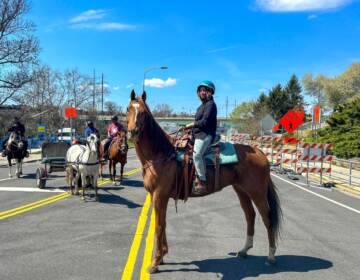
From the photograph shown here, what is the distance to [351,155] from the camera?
70.3 feet

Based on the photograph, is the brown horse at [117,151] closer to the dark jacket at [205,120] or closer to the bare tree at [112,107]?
the dark jacket at [205,120]

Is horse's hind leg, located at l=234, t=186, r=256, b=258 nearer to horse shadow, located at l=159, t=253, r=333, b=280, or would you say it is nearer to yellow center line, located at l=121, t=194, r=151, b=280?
horse shadow, located at l=159, t=253, r=333, b=280

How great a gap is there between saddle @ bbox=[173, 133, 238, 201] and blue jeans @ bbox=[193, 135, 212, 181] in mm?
105

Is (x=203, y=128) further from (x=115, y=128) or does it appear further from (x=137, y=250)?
(x=115, y=128)

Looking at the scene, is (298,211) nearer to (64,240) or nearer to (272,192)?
(272,192)

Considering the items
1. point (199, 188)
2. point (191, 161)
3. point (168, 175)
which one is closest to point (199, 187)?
point (199, 188)

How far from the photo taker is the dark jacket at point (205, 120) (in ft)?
15.8

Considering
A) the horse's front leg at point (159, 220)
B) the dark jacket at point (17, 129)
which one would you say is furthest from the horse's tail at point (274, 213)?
the dark jacket at point (17, 129)

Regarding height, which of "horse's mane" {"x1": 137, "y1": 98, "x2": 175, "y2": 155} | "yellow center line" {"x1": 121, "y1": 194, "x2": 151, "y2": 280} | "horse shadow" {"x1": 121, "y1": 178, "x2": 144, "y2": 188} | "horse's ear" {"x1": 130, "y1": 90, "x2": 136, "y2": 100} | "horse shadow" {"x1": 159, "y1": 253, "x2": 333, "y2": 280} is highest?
"horse's ear" {"x1": 130, "y1": 90, "x2": 136, "y2": 100}

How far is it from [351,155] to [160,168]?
21.0m

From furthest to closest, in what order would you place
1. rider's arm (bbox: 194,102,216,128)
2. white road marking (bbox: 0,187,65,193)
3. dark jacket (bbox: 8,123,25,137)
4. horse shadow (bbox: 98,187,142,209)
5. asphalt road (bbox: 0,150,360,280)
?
dark jacket (bbox: 8,123,25,137)
white road marking (bbox: 0,187,65,193)
horse shadow (bbox: 98,187,142,209)
rider's arm (bbox: 194,102,216,128)
asphalt road (bbox: 0,150,360,280)

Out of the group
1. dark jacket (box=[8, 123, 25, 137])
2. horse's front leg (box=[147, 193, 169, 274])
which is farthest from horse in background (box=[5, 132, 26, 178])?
horse's front leg (box=[147, 193, 169, 274])

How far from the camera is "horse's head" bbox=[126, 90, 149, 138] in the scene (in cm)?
434

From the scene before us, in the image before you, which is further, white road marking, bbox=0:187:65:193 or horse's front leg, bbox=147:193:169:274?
white road marking, bbox=0:187:65:193
